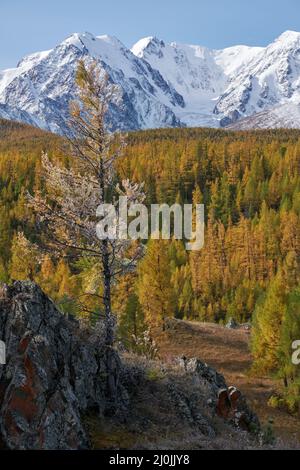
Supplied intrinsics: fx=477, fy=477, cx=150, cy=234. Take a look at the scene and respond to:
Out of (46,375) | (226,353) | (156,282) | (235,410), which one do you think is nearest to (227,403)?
(235,410)

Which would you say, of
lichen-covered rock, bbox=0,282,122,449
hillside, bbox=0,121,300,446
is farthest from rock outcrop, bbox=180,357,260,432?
lichen-covered rock, bbox=0,282,122,449

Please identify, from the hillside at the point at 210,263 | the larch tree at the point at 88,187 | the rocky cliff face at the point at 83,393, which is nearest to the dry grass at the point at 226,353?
the hillside at the point at 210,263

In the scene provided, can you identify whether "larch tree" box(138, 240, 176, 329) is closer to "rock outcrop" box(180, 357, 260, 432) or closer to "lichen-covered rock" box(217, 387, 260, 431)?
"rock outcrop" box(180, 357, 260, 432)

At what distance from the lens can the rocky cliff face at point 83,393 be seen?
33.0 ft

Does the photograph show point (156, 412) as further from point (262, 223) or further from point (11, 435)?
point (262, 223)

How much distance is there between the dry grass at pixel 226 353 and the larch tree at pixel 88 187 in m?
22.4

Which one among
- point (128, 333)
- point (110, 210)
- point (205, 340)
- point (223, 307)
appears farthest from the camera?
point (223, 307)

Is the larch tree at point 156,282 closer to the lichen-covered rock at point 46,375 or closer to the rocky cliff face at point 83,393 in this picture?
the rocky cliff face at point 83,393

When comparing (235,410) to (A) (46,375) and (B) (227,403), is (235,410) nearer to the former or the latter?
(B) (227,403)

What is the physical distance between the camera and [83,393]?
1217 centimetres

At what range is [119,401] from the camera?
42.1ft

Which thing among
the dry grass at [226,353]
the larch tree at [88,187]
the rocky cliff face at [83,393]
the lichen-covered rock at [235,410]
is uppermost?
the larch tree at [88,187]
